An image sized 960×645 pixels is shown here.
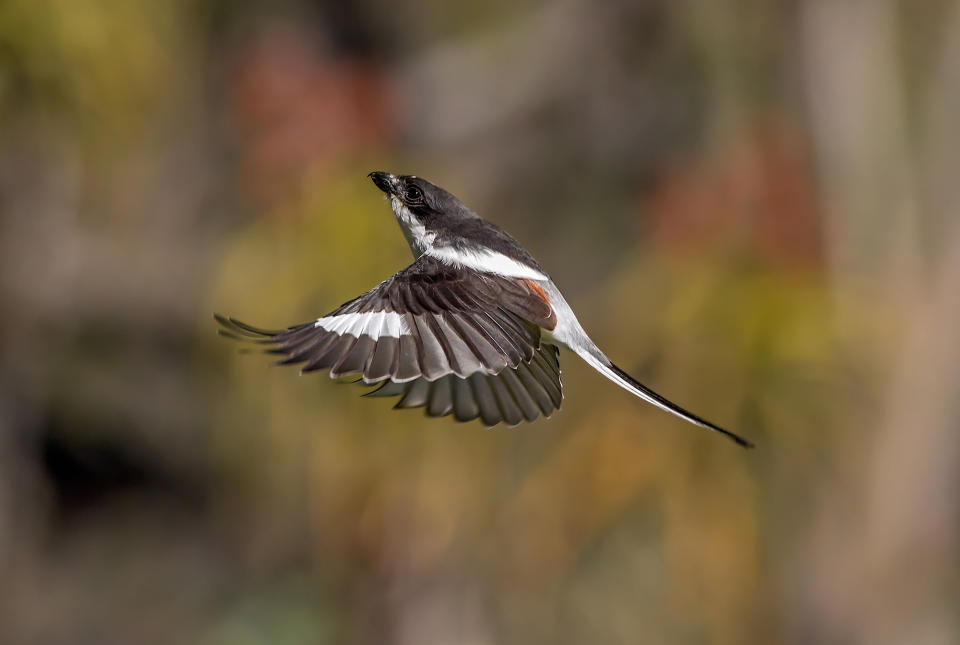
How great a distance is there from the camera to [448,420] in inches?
227

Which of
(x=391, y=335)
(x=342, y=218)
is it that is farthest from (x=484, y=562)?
(x=391, y=335)

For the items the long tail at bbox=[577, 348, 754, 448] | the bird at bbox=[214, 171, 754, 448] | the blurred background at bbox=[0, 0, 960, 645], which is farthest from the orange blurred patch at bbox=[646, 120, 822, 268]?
the long tail at bbox=[577, 348, 754, 448]

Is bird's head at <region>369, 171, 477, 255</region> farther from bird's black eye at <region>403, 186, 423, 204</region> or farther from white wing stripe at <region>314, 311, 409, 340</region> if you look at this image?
white wing stripe at <region>314, 311, 409, 340</region>

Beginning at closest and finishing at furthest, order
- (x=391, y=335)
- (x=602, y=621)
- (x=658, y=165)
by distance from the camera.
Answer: (x=391, y=335)
(x=602, y=621)
(x=658, y=165)

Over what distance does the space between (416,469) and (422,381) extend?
3027mm

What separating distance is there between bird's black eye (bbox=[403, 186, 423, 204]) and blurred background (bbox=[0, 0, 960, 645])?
9.12 feet

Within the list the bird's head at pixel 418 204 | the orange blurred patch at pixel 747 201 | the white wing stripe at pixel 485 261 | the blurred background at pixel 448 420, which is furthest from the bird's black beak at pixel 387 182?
the orange blurred patch at pixel 747 201

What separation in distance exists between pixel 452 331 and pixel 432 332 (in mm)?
42

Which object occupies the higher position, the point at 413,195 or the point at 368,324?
the point at 413,195

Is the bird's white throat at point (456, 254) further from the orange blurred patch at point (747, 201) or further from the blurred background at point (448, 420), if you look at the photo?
the orange blurred patch at point (747, 201)

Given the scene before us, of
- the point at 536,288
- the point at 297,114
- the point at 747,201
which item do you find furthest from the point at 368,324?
the point at 747,201

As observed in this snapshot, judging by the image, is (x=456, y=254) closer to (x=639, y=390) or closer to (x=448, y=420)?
(x=639, y=390)

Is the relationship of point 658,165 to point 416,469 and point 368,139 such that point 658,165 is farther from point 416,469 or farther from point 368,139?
point 416,469

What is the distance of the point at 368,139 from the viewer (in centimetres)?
621
